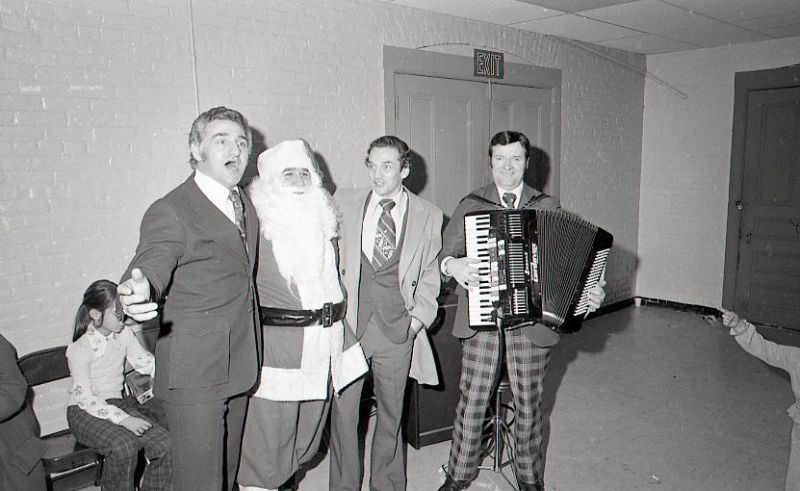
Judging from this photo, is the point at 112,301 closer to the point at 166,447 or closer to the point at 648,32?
the point at 166,447

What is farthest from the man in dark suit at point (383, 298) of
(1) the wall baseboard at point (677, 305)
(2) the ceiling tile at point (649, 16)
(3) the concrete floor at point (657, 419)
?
(1) the wall baseboard at point (677, 305)

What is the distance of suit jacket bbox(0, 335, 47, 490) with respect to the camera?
2.13 meters

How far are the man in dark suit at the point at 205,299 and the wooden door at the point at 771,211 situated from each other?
544 cm

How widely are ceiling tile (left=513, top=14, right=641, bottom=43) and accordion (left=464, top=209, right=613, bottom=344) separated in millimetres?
2867

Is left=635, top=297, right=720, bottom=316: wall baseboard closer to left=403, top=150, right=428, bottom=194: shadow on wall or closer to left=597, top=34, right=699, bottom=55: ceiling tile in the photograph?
left=597, top=34, right=699, bottom=55: ceiling tile

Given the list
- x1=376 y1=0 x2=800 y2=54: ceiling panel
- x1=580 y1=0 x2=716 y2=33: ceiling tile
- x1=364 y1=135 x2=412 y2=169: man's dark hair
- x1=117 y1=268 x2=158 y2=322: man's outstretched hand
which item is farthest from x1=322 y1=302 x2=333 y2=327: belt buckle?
x1=580 y1=0 x2=716 y2=33: ceiling tile

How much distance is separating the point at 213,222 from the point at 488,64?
133 inches

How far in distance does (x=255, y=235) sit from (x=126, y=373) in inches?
49.1

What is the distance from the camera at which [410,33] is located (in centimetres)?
422

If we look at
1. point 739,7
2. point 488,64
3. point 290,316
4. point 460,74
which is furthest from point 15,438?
point 739,7

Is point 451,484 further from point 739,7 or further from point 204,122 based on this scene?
point 739,7

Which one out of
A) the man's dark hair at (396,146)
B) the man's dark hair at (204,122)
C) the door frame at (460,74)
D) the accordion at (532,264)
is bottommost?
the accordion at (532,264)

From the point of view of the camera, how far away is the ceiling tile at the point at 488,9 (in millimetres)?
4117

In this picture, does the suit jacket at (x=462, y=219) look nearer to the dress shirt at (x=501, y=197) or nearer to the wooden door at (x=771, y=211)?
the dress shirt at (x=501, y=197)
